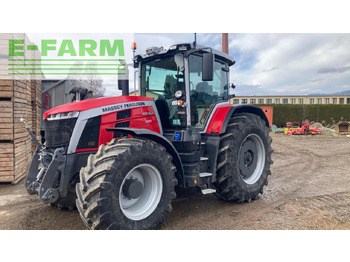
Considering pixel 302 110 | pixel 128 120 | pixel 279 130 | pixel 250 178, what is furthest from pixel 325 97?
pixel 128 120

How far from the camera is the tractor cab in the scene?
4.09m

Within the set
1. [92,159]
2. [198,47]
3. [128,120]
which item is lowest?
[92,159]

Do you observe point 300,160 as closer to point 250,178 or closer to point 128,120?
point 250,178

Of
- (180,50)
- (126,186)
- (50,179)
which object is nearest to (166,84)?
(180,50)

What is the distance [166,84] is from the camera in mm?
4348

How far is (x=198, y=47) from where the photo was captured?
163 inches

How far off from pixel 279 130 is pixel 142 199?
1813 cm

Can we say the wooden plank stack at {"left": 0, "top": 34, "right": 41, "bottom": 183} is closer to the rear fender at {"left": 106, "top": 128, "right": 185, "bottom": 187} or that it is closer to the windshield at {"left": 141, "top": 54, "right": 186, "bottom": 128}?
the windshield at {"left": 141, "top": 54, "right": 186, "bottom": 128}

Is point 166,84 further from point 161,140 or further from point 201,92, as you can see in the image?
point 161,140

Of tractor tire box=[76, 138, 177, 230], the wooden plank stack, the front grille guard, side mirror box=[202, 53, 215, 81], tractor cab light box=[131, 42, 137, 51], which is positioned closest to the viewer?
tractor tire box=[76, 138, 177, 230]

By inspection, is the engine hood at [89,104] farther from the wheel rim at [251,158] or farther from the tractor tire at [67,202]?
the wheel rim at [251,158]

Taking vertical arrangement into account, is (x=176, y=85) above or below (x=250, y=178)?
above

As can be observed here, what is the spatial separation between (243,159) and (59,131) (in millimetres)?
3032

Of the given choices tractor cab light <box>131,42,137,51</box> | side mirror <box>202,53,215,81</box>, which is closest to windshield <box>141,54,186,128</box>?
tractor cab light <box>131,42,137,51</box>
